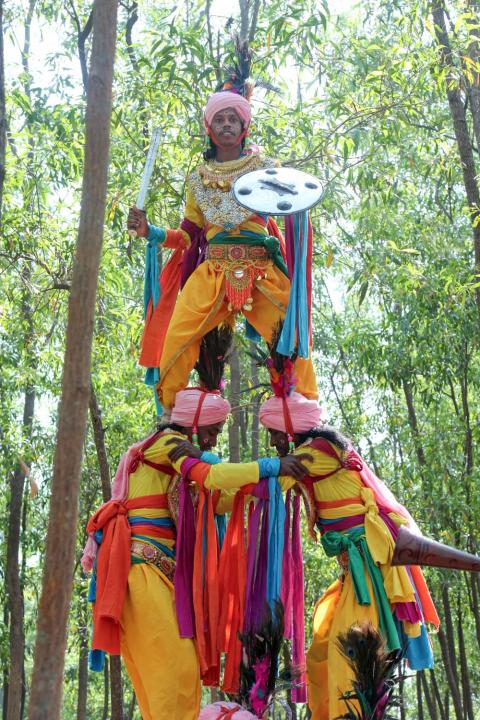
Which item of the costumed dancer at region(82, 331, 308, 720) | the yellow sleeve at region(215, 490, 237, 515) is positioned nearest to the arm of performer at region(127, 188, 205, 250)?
the costumed dancer at region(82, 331, 308, 720)

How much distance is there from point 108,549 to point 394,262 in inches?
214

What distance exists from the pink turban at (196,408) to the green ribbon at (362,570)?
0.89m

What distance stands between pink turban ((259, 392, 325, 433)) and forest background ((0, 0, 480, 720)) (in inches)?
60.8

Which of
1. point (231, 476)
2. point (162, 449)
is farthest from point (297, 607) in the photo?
point (162, 449)

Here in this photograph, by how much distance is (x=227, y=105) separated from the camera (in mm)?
5930

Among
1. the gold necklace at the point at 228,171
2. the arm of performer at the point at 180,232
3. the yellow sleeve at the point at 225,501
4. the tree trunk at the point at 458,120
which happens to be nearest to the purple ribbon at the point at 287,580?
the yellow sleeve at the point at 225,501

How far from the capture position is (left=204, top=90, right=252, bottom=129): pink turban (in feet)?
19.5

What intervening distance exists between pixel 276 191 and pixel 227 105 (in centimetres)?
69

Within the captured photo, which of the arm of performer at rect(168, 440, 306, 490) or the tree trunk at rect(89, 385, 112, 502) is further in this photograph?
the tree trunk at rect(89, 385, 112, 502)

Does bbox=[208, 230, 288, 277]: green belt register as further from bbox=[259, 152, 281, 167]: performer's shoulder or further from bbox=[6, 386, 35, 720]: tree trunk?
bbox=[6, 386, 35, 720]: tree trunk

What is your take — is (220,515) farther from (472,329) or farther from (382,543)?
(472,329)

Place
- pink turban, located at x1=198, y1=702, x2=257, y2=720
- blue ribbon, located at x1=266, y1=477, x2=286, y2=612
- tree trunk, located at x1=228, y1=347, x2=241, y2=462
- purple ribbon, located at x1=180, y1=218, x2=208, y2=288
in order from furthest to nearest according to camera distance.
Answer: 1. tree trunk, located at x1=228, y1=347, x2=241, y2=462
2. purple ribbon, located at x1=180, y1=218, x2=208, y2=288
3. blue ribbon, located at x1=266, y1=477, x2=286, y2=612
4. pink turban, located at x1=198, y1=702, x2=257, y2=720

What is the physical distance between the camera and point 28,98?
9.52 metres

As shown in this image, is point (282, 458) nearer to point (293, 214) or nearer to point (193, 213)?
point (293, 214)
